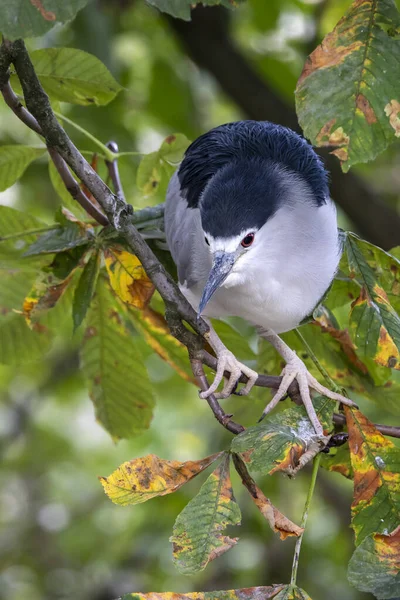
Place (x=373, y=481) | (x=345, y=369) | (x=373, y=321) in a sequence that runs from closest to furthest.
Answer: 1. (x=373, y=481)
2. (x=373, y=321)
3. (x=345, y=369)

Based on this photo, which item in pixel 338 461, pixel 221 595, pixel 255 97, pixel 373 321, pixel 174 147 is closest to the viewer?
pixel 221 595

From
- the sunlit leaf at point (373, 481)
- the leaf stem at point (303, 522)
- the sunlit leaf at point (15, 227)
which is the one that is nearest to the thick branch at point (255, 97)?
the sunlit leaf at point (15, 227)

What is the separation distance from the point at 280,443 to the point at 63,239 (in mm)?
785

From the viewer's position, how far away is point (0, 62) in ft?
5.15

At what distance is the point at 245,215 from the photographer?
1.90 meters

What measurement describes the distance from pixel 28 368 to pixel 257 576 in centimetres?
179

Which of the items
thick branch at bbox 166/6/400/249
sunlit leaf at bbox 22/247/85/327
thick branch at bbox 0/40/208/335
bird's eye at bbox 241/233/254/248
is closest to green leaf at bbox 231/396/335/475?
thick branch at bbox 0/40/208/335

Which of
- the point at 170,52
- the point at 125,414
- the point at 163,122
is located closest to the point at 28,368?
the point at 163,122

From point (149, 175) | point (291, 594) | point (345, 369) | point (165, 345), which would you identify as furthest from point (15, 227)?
point (291, 594)

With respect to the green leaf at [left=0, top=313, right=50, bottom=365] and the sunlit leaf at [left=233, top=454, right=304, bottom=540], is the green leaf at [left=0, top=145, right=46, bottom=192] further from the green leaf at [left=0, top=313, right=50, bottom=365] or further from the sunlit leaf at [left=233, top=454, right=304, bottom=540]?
the sunlit leaf at [left=233, top=454, right=304, bottom=540]

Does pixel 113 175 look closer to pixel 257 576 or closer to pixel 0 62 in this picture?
pixel 0 62

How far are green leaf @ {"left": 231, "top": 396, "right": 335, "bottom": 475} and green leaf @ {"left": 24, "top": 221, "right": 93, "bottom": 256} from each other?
65 cm

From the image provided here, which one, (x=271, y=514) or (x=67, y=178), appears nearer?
(x=271, y=514)

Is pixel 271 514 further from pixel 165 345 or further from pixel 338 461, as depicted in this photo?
pixel 165 345
